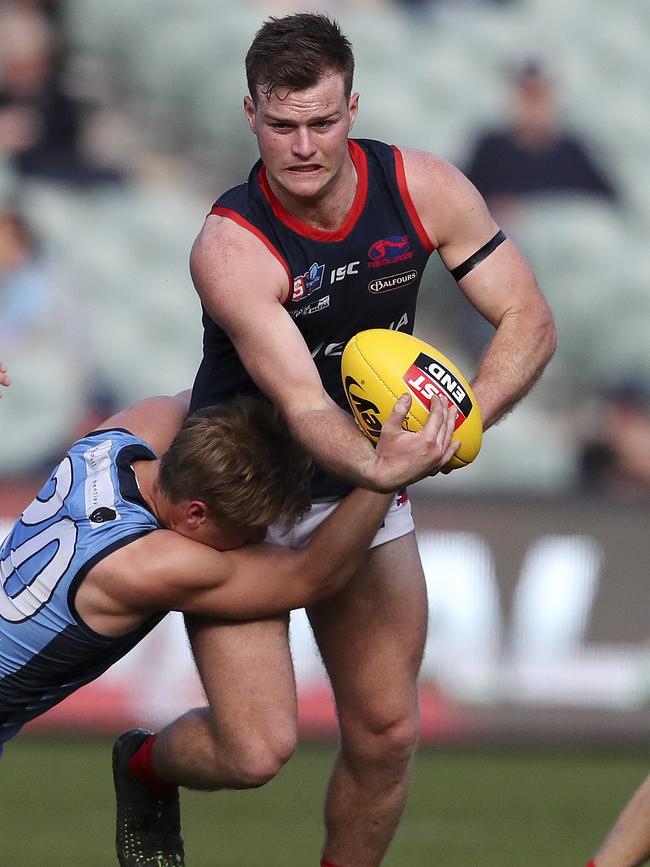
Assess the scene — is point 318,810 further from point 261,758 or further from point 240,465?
point 240,465

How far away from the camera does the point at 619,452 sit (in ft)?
35.8

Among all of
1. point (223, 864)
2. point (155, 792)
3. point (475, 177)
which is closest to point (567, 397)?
point (475, 177)

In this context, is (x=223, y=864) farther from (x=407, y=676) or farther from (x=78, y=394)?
(x=78, y=394)

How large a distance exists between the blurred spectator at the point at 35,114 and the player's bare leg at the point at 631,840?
7756 millimetres

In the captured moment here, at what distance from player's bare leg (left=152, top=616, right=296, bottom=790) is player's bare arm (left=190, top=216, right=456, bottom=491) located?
2.71 ft

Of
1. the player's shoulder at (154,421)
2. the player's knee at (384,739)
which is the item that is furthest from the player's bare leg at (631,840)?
the player's shoulder at (154,421)

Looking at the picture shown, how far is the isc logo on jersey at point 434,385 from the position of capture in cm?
421

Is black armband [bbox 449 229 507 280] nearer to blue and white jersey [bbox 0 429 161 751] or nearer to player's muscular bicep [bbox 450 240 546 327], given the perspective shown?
player's muscular bicep [bbox 450 240 546 327]

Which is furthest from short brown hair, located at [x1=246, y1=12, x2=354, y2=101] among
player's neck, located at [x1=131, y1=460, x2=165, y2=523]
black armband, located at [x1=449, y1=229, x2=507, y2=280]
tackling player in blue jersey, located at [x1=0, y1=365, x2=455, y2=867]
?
player's neck, located at [x1=131, y1=460, x2=165, y2=523]

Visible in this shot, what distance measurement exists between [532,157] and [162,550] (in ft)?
24.2

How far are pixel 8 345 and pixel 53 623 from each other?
6645 mm

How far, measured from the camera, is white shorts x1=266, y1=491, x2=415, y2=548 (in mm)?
5184

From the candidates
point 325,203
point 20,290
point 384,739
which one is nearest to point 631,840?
point 384,739

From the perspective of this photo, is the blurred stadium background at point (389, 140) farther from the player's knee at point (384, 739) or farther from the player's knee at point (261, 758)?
the player's knee at point (261, 758)
